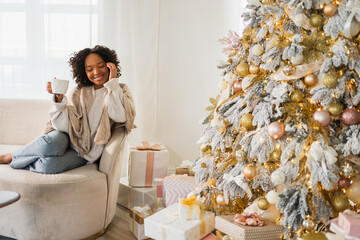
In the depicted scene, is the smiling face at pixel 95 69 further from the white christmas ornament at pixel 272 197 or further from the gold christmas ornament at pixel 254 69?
the white christmas ornament at pixel 272 197

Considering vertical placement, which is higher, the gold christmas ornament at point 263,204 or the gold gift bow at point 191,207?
the gold christmas ornament at point 263,204

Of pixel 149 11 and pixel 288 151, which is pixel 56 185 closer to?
pixel 288 151

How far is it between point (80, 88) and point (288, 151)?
5.50ft

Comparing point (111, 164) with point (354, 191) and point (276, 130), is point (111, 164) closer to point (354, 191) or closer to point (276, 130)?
point (276, 130)

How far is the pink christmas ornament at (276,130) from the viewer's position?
1.41m

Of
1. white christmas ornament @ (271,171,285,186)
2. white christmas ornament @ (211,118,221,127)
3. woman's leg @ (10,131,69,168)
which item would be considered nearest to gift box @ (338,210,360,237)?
white christmas ornament @ (271,171,285,186)

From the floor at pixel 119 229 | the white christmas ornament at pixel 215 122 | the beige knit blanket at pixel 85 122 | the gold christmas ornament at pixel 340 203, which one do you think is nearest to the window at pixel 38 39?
the beige knit blanket at pixel 85 122

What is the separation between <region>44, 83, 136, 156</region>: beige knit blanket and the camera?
2.22 metres

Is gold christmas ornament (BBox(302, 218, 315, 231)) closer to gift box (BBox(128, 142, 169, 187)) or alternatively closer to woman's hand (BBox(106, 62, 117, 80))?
gift box (BBox(128, 142, 169, 187))

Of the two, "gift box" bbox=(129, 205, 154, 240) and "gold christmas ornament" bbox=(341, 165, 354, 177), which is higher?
"gold christmas ornament" bbox=(341, 165, 354, 177)

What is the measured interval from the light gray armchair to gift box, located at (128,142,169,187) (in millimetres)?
315

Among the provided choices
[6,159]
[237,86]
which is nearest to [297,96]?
[237,86]

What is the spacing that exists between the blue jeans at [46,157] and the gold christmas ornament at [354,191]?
154cm

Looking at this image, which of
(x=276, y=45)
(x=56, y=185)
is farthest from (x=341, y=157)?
(x=56, y=185)
